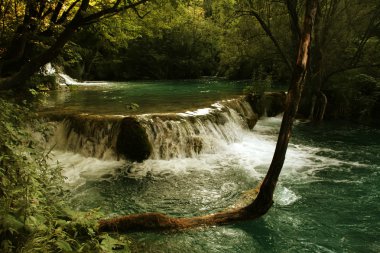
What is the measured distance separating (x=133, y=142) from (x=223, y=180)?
299 cm

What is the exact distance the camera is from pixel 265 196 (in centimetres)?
566

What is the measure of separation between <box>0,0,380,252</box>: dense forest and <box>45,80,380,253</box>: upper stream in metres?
1.35

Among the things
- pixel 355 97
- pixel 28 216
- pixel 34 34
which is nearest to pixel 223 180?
pixel 34 34

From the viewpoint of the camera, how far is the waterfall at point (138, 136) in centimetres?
973

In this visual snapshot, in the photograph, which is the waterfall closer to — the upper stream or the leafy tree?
the upper stream

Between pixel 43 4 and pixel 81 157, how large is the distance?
5221 millimetres

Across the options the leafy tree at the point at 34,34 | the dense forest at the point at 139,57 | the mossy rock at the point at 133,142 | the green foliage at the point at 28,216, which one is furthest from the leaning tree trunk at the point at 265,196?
the mossy rock at the point at 133,142

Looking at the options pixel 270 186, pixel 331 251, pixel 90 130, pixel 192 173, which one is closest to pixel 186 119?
pixel 192 173

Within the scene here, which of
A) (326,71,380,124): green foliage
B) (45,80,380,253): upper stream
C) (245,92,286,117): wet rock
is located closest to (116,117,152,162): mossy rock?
(45,80,380,253): upper stream

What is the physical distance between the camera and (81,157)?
32.3ft

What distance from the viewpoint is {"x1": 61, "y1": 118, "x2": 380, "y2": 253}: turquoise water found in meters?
5.55

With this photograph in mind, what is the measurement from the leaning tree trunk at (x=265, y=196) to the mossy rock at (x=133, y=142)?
419 cm

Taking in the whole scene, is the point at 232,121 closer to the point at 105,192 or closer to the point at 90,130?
the point at 90,130

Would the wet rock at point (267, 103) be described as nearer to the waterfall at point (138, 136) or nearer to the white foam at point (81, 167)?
the waterfall at point (138, 136)
